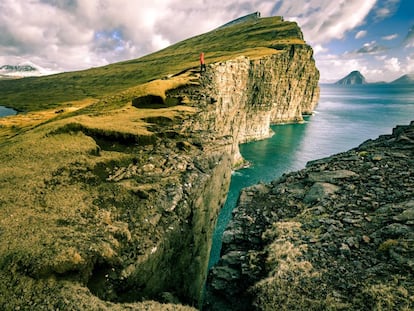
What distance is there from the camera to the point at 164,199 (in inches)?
566

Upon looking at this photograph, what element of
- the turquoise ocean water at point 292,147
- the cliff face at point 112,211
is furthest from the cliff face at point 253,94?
the turquoise ocean water at point 292,147

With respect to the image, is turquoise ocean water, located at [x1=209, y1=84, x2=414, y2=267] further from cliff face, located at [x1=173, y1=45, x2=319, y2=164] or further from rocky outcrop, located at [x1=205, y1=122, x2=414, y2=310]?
rocky outcrop, located at [x1=205, y1=122, x2=414, y2=310]

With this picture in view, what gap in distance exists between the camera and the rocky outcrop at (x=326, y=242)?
8.29 metres

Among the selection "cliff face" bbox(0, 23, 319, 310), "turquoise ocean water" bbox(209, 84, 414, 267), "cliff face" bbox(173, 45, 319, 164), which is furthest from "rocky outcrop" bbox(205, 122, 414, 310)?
"turquoise ocean water" bbox(209, 84, 414, 267)

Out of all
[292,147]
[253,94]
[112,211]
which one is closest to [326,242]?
[112,211]

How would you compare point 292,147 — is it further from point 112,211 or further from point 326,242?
point 112,211

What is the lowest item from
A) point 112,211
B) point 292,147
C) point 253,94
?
point 292,147

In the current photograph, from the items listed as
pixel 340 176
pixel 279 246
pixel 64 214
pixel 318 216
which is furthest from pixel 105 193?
pixel 340 176

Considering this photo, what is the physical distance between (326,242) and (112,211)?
9.83 metres

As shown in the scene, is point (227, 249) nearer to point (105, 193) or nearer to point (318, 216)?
point (318, 216)

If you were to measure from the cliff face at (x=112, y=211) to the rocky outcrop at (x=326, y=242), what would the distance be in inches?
121

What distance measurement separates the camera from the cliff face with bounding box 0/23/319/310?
8922 millimetres

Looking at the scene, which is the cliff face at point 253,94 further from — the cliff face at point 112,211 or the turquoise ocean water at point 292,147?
the turquoise ocean water at point 292,147

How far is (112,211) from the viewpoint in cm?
1263
